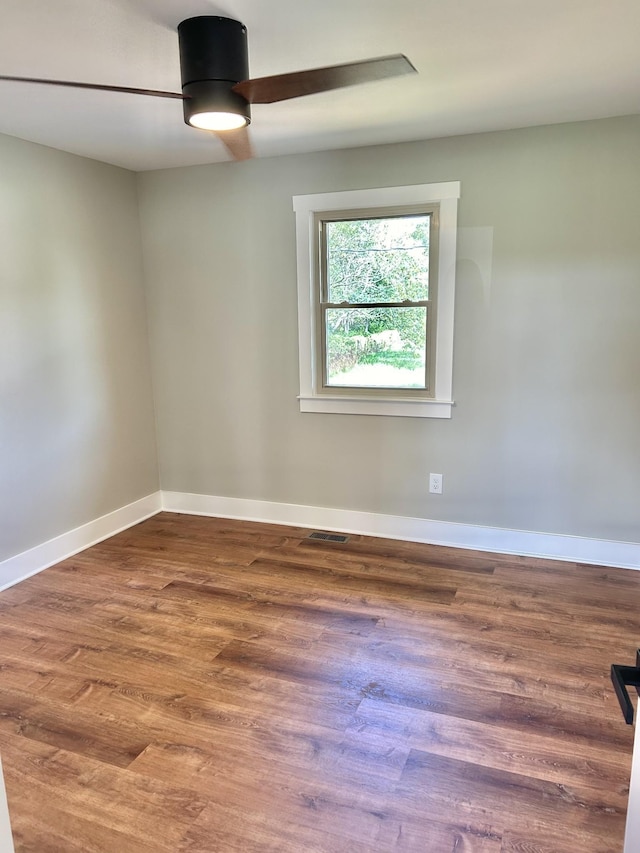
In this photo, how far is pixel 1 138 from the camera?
2.92m

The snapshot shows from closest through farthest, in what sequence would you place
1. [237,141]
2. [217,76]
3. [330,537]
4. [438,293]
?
[217,76] → [237,141] → [438,293] → [330,537]

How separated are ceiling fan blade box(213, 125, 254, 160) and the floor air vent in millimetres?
2365

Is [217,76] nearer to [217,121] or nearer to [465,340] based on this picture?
[217,121]

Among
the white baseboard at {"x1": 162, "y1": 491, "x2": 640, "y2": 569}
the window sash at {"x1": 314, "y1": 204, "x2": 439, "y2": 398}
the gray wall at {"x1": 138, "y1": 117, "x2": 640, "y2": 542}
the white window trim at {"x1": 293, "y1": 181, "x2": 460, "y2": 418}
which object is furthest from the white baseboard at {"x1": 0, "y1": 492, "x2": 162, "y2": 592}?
the window sash at {"x1": 314, "y1": 204, "x2": 439, "y2": 398}

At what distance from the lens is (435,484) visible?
3551 mm

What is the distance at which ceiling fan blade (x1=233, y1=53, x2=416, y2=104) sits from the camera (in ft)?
4.84

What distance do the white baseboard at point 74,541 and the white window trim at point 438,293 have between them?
57.6 inches

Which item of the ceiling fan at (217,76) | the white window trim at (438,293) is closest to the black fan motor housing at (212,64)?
the ceiling fan at (217,76)

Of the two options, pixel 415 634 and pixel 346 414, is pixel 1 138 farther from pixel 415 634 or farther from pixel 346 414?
pixel 415 634

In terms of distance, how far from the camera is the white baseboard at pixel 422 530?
10.6 feet

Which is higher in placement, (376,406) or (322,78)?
(322,78)

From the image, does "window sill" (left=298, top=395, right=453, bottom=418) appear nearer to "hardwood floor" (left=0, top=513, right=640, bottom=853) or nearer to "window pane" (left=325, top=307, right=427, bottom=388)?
"window pane" (left=325, top=307, right=427, bottom=388)

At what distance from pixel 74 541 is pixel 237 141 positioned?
8.68ft

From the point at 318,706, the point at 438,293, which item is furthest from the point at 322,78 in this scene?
the point at 318,706
